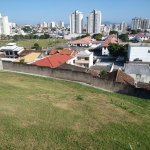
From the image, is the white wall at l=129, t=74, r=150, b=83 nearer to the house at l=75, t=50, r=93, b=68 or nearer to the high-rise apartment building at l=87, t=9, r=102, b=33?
the house at l=75, t=50, r=93, b=68

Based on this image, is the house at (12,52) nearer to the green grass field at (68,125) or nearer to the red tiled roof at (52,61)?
the red tiled roof at (52,61)

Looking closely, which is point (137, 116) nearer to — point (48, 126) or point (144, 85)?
point (48, 126)

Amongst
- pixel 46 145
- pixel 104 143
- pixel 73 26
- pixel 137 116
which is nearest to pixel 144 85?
pixel 137 116

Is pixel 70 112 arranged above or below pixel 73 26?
below

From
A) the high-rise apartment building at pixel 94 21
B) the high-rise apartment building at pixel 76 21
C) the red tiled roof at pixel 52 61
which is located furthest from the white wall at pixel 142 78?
the high-rise apartment building at pixel 76 21

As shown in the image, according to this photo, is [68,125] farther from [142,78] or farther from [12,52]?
[12,52]
